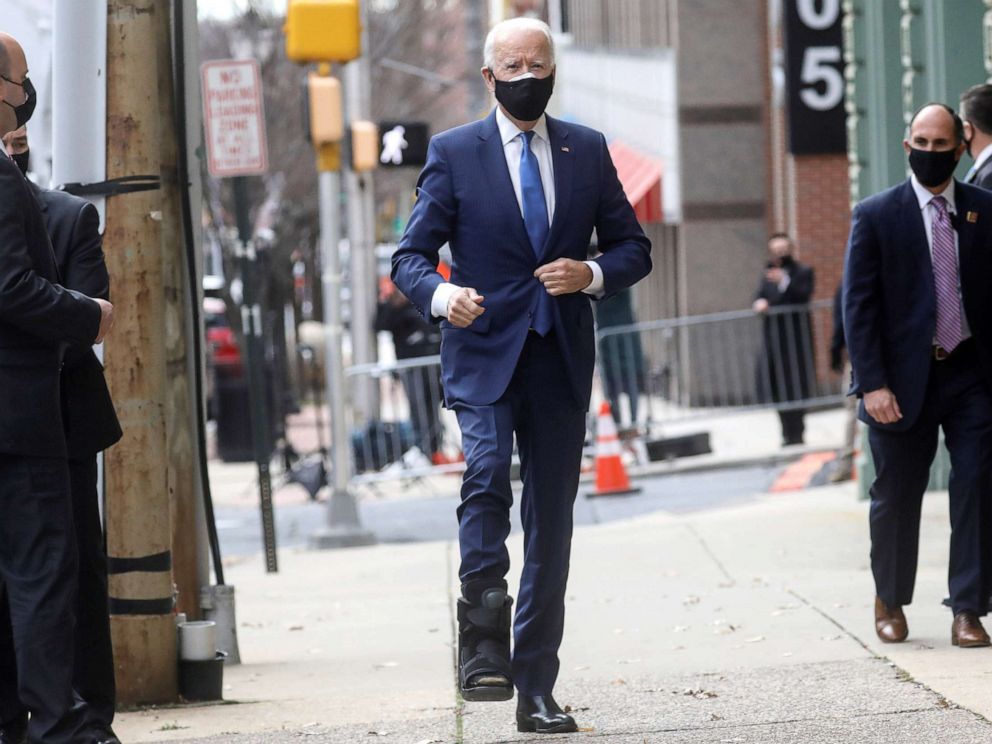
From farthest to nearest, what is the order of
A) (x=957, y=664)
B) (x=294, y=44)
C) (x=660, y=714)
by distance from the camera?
(x=294, y=44) → (x=957, y=664) → (x=660, y=714)

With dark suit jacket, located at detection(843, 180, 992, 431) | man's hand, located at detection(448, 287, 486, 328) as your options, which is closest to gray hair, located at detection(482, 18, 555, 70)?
man's hand, located at detection(448, 287, 486, 328)

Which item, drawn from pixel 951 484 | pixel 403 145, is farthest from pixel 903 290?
pixel 403 145

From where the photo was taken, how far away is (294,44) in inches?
474

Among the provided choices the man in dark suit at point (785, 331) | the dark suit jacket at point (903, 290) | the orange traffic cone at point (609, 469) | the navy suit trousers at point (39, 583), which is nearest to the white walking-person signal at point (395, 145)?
the orange traffic cone at point (609, 469)

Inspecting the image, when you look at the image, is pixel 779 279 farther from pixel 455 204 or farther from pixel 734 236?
pixel 455 204

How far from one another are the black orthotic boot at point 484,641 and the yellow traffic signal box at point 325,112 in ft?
26.3

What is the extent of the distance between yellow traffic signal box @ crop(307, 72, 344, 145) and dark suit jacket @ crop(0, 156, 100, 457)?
798 cm

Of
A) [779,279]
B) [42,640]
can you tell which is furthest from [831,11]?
[42,640]

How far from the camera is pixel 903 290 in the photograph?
632cm

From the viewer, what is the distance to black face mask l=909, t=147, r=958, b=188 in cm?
624

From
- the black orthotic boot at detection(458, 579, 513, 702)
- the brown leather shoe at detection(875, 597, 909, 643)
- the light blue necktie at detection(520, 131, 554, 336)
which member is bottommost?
the brown leather shoe at detection(875, 597, 909, 643)

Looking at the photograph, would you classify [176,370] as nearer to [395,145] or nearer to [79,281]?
[79,281]

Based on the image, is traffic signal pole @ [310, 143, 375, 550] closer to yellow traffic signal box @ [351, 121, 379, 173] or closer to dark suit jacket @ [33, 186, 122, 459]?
yellow traffic signal box @ [351, 121, 379, 173]

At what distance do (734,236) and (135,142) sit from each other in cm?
1786
